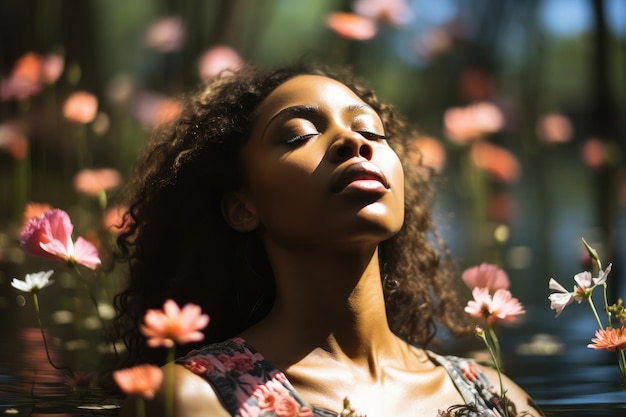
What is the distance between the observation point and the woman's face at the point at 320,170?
2473mm

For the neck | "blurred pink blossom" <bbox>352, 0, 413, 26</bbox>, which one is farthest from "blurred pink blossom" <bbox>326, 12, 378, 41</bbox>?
the neck

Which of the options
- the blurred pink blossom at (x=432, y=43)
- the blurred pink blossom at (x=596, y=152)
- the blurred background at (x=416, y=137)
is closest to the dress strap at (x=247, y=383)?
the blurred background at (x=416, y=137)

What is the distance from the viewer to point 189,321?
200cm

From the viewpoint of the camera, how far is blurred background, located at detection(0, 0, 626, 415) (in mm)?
3824

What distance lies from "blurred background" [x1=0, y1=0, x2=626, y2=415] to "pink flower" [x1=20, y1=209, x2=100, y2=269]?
377 millimetres

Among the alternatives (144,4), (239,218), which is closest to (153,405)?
(239,218)

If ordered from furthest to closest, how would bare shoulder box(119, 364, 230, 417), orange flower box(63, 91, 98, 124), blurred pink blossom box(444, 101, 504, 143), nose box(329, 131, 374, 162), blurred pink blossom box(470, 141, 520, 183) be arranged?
blurred pink blossom box(470, 141, 520, 183), blurred pink blossom box(444, 101, 504, 143), orange flower box(63, 91, 98, 124), nose box(329, 131, 374, 162), bare shoulder box(119, 364, 230, 417)

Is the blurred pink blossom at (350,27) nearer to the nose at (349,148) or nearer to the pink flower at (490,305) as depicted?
the nose at (349,148)

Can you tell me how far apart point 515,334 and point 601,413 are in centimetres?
119

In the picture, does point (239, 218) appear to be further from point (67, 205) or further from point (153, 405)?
point (67, 205)

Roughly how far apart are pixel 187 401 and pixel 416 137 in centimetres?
130

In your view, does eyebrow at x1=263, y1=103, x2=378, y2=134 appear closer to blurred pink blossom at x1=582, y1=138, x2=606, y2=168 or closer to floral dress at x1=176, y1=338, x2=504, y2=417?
floral dress at x1=176, y1=338, x2=504, y2=417

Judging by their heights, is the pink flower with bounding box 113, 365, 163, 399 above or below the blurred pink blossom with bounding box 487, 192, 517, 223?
below

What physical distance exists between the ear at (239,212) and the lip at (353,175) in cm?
27
